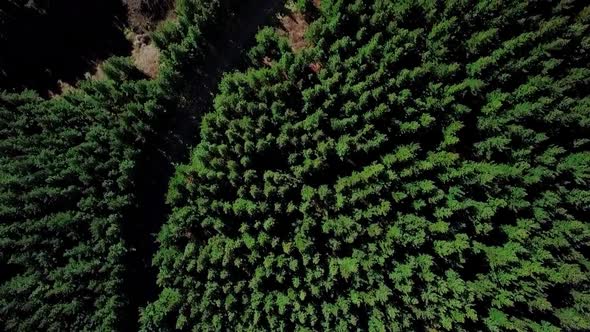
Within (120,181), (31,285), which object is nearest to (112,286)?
(31,285)

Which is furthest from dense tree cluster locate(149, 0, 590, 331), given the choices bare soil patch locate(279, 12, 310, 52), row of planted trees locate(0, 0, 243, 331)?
row of planted trees locate(0, 0, 243, 331)

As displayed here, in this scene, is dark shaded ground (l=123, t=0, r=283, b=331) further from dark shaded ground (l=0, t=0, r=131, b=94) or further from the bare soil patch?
dark shaded ground (l=0, t=0, r=131, b=94)

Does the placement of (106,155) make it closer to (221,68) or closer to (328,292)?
(221,68)

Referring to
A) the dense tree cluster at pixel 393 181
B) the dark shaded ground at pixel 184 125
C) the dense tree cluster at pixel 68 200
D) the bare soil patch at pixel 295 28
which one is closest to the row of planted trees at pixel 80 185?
the dense tree cluster at pixel 68 200

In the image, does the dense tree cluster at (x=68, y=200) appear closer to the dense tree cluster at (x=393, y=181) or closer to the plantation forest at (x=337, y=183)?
the plantation forest at (x=337, y=183)

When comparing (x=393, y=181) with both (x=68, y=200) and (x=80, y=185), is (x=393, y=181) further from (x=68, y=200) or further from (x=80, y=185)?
(x=68, y=200)

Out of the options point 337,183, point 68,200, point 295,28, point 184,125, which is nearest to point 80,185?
point 68,200

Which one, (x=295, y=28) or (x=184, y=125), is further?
(x=184, y=125)
